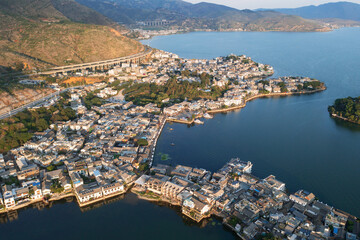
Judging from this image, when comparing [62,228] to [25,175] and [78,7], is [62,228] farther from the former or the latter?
[78,7]

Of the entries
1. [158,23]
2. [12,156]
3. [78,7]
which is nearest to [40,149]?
[12,156]

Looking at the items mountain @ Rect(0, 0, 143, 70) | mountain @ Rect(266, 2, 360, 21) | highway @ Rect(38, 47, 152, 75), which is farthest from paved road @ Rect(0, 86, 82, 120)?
mountain @ Rect(266, 2, 360, 21)

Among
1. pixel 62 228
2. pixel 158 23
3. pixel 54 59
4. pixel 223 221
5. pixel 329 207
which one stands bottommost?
pixel 62 228

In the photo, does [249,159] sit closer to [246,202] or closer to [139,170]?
[246,202]

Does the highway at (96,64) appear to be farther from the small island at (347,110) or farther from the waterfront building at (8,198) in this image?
the small island at (347,110)

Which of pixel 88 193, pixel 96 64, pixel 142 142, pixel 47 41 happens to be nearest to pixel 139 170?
pixel 142 142

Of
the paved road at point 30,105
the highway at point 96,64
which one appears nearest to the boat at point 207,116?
the paved road at point 30,105

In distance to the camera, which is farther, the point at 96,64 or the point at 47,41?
the point at 96,64
